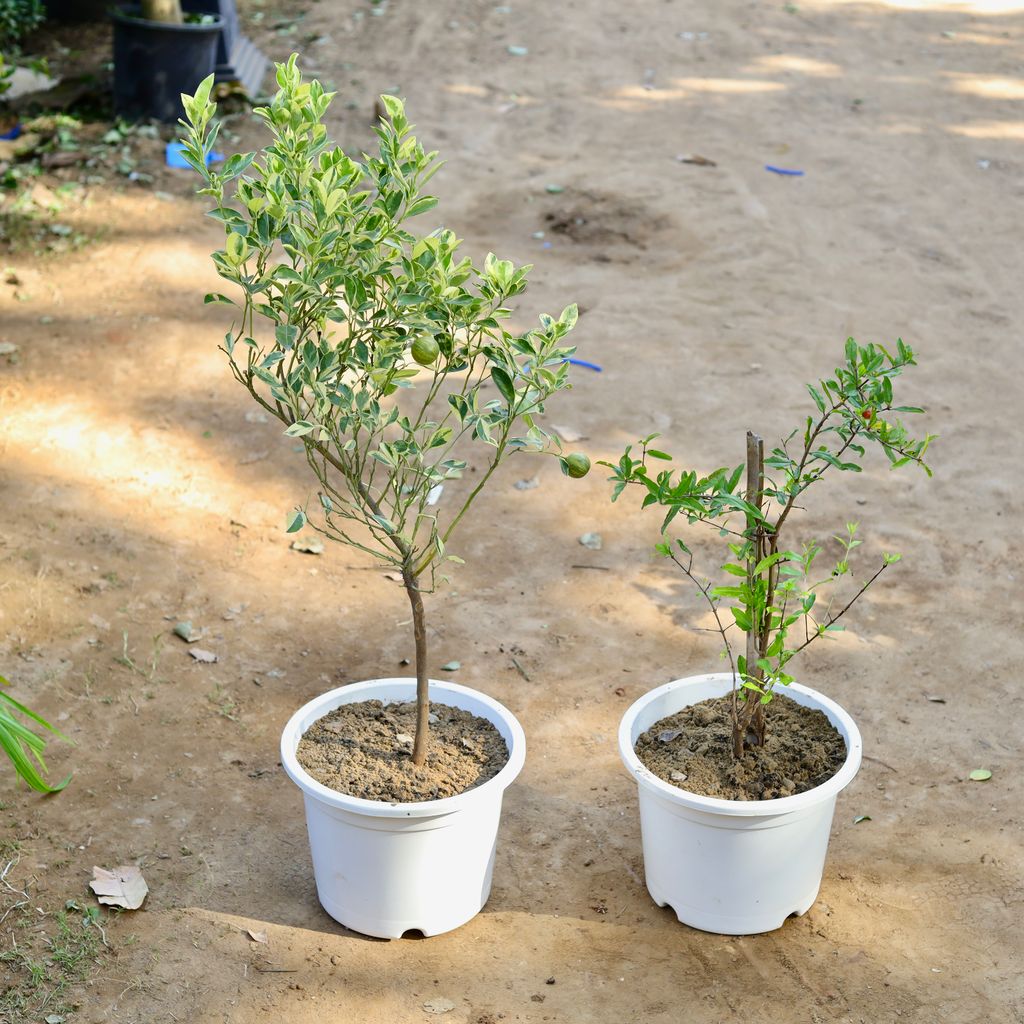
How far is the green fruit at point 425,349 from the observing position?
8.80 feet

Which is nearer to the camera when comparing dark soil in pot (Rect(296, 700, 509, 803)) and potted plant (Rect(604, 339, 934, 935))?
potted plant (Rect(604, 339, 934, 935))

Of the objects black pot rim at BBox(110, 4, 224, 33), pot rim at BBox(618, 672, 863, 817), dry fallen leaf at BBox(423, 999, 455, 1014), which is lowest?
dry fallen leaf at BBox(423, 999, 455, 1014)

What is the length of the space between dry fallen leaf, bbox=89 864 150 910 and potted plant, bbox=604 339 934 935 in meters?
1.34

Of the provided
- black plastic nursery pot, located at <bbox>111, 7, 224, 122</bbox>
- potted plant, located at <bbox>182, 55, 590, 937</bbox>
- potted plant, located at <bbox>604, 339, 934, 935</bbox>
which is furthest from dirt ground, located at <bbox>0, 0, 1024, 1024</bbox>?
black plastic nursery pot, located at <bbox>111, 7, 224, 122</bbox>

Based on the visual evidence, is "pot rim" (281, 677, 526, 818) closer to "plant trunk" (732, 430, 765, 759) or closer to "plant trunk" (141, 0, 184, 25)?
"plant trunk" (732, 430, 765, 759)

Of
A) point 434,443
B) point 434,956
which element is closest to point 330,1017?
point 434,956

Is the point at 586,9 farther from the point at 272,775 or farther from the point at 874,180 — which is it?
the point at 272,775

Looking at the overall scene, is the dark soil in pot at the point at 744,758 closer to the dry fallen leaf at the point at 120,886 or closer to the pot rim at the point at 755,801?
the pot rim at the point at 755,801

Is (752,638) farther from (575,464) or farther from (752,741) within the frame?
(575,464)

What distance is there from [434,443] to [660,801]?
106cm

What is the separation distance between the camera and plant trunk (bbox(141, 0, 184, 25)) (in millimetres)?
8133

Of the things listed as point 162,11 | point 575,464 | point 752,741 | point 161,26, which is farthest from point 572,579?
point 162,11

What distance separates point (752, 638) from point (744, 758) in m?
0.35

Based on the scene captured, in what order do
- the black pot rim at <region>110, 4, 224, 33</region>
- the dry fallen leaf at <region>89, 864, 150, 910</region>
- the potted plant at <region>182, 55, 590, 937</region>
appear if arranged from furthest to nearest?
the black pot rim at <region>110, 4, 224, 33</region>
the dry fallen leaf at <region>89, 864, 150, 910</region>
the potted plant at <region>182, 55, 590, 937</region>
